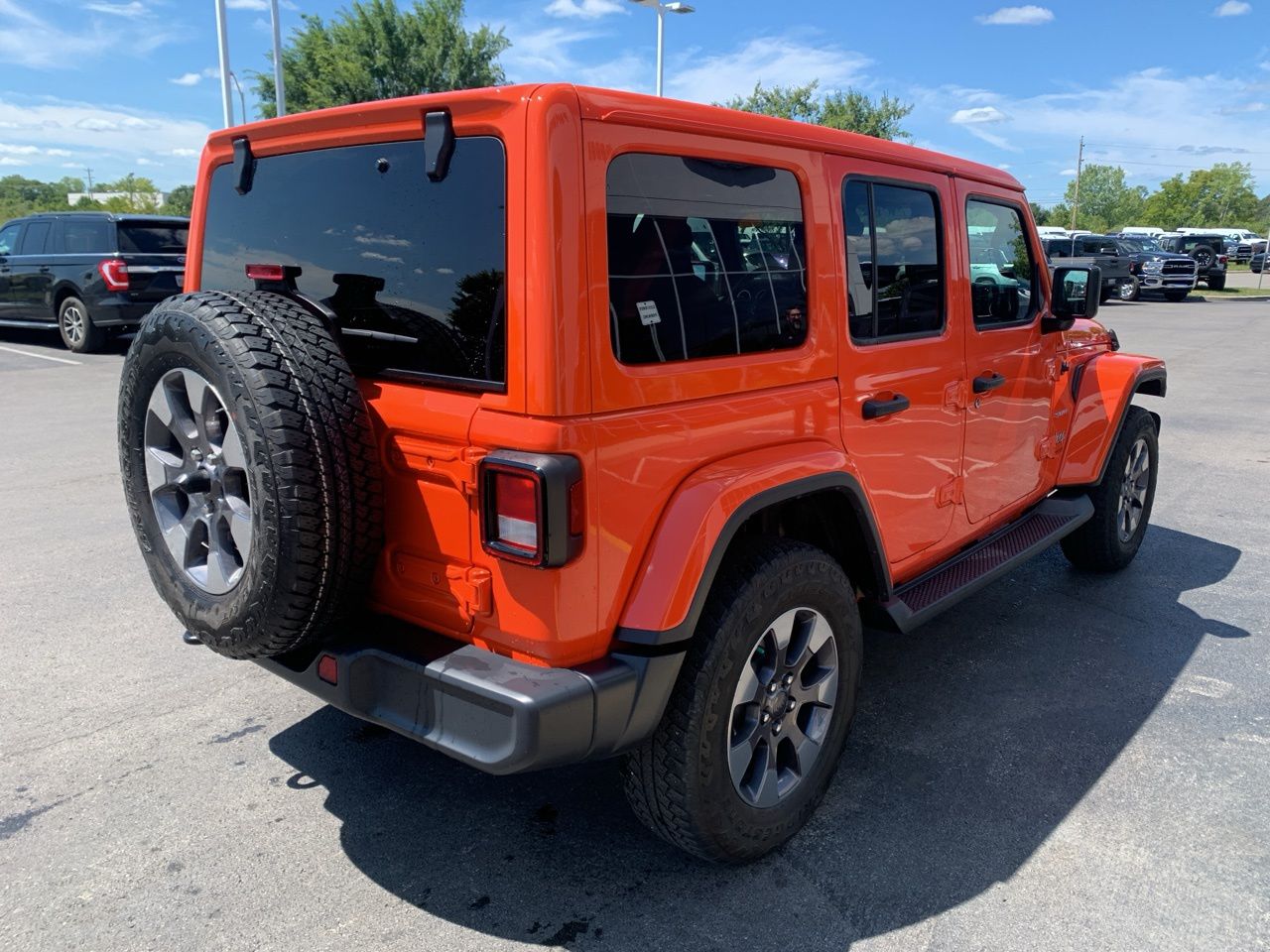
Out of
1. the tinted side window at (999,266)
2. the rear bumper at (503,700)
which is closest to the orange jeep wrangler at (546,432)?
the rear bumper at (503,700)

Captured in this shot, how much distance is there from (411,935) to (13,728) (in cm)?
184

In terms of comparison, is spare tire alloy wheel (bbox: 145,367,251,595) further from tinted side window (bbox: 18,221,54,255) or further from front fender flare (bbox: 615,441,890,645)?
tinted side window (bbox: 18,221,54,255)

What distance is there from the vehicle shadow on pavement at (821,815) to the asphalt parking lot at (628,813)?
0.4 inches

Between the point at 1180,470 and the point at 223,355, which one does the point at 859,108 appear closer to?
the point at 1180,470

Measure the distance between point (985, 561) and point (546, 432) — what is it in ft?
7.56

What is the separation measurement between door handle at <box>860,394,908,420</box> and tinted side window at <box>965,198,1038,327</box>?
0.75 metres

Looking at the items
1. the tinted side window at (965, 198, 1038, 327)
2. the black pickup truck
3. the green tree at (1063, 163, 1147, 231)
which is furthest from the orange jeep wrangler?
the green tree at (1063, 163, 1147, 231)

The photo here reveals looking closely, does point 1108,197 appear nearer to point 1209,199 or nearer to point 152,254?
point 1209,199

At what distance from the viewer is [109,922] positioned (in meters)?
2.34

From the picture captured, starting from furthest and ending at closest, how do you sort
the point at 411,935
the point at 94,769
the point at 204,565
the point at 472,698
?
the point at 94,769 < the point at 204,565 < the point at 411,935 < the point at 472,698

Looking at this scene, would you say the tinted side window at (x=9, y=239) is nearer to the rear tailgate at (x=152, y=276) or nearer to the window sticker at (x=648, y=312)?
the rear tailgate at (x=152, y=276)

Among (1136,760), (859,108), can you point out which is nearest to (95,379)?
(1136,760)

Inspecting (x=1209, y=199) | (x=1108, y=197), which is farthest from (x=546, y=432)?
(x=1108, y=197)

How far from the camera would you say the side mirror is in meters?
4.04
